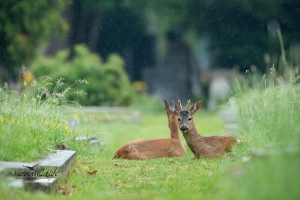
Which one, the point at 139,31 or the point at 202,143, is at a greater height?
the point at 139,31

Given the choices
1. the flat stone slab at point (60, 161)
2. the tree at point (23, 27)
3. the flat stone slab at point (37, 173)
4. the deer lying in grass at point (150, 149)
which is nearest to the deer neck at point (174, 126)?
the deer lying in grass at point (150, 149)

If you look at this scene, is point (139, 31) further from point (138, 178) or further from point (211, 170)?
point (138, 178)

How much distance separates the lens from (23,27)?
2344cm

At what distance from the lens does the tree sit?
74.5 feet

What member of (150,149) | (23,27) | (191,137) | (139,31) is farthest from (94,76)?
(191,137)

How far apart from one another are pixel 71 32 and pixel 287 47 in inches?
491

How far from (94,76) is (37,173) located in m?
17.9

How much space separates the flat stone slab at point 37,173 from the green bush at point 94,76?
1654 centimetres

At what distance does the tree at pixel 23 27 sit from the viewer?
894 inches

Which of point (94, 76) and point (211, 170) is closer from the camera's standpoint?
point (211, 170)

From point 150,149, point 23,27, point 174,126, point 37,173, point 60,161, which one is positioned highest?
point 23,27

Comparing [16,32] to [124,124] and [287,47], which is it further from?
[287,47]

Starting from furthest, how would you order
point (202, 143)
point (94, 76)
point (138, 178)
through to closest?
1. point (94, 76)
2. point (202, 143)
3. point (138, 178)

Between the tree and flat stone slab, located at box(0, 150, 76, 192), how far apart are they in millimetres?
15154
